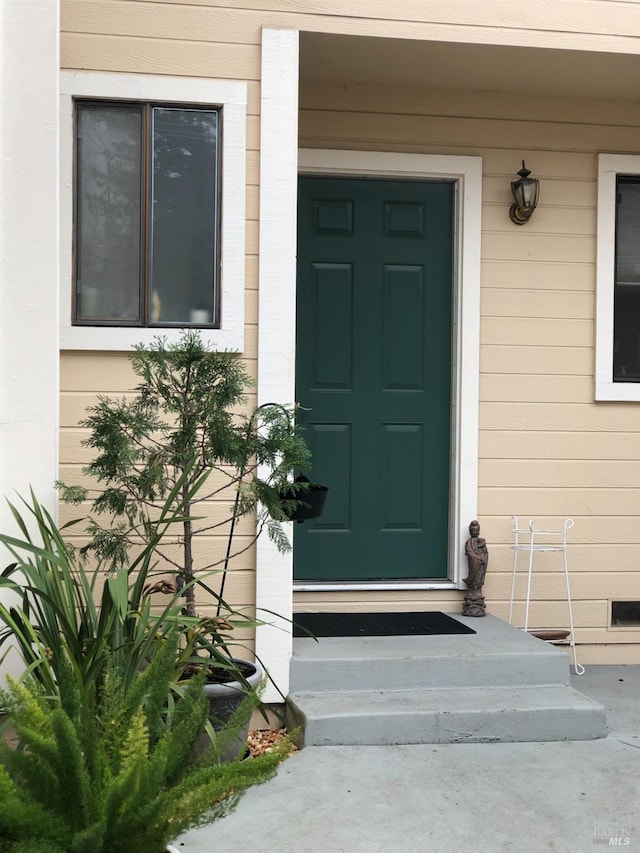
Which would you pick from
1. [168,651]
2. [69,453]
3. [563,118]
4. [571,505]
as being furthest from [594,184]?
[168,651]

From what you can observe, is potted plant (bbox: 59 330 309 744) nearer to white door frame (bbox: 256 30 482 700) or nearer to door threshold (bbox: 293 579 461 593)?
white door frame (bbox: 256 30 482 700)

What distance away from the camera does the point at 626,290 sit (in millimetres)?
4734

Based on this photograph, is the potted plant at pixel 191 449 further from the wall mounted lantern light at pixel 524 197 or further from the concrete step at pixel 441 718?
the wall mounted lantern light at pixel 524 197

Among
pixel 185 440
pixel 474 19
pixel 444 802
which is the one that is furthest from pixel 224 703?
pixel 474 19

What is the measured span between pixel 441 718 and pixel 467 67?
277cm

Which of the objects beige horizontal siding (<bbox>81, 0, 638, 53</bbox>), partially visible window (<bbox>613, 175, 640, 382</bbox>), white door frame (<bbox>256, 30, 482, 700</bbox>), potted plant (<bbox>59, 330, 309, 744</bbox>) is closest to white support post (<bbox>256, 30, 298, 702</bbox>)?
white door frame (<bbox>256, 30, 482, 700</bbox>)

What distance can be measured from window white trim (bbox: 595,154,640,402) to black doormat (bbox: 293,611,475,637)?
1.36 meters

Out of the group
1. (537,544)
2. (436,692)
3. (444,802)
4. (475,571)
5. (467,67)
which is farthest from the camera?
(537,544)

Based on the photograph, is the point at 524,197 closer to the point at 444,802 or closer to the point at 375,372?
the point at 375,372

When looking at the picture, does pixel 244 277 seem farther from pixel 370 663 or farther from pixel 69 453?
pixel 370 663

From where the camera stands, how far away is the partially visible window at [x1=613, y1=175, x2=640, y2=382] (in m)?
4.72

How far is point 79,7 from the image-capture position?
3.68 meters

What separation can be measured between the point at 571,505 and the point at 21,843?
3.45 metres

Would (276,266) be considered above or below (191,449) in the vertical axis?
above
